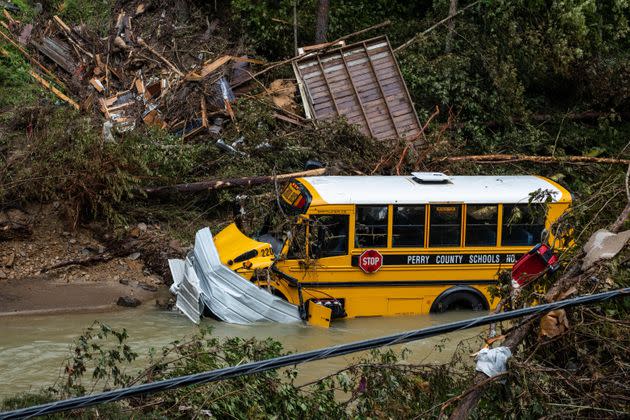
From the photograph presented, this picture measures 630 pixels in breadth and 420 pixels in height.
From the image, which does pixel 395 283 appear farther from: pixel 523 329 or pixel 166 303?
pixel 523 329

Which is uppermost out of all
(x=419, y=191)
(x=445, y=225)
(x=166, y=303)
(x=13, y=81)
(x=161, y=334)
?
(x=13, y=81)

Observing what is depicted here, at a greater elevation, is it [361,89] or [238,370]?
[361,89]

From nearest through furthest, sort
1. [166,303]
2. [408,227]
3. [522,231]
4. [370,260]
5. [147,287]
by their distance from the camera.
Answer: [370,260], [408,227], [522,231], [166,303], [147,287]

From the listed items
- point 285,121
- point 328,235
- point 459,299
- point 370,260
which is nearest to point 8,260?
point 328,235

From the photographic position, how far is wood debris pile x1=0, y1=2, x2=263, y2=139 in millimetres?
16625

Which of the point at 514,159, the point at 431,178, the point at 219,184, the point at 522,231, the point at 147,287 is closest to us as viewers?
the point at 522,231

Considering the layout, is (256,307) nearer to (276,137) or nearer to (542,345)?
(276,137)

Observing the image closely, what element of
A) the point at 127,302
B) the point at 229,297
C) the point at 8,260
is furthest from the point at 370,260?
the point at 8,260

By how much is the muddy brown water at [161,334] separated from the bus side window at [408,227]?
1125 mm

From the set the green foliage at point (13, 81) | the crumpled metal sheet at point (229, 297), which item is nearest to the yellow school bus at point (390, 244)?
the crumpled metal sheet at point (229, 297)

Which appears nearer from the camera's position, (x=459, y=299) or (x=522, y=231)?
(x=522, y=231)

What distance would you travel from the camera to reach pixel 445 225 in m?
12.2

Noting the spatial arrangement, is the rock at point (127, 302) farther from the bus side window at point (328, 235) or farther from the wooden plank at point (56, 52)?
the wooden plank at point (56, 52)

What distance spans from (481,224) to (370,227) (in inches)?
64.6
